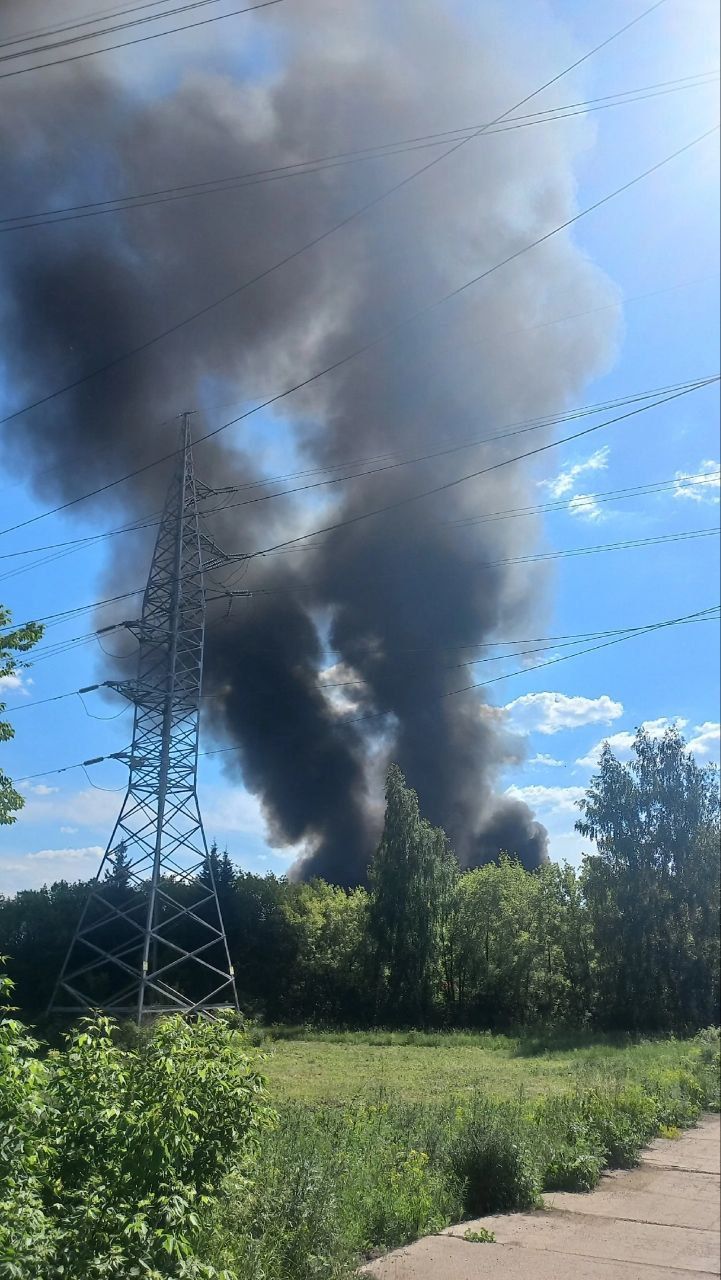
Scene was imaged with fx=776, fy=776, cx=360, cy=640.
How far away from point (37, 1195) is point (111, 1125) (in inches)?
17.2

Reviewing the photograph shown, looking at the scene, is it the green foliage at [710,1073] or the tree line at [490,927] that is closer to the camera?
the green foliage at [710,1073]

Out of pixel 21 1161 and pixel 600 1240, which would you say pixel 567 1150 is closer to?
Result: pixel 600 1240

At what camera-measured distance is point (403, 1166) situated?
767cm

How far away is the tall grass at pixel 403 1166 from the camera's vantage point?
17.5 ft

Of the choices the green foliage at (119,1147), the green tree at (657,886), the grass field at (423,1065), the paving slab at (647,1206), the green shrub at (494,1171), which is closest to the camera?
the green foliage at (119,1147)

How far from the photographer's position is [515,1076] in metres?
16.6

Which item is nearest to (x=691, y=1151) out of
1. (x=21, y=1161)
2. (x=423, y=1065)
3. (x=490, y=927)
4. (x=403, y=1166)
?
(x=403, y=1166)

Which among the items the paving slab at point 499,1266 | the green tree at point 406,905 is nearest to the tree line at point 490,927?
the green tree at point 406,905

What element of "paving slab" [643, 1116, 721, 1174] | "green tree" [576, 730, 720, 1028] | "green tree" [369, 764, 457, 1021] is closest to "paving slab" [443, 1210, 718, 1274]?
"paving slab" [643, 1116, 721, 1174]

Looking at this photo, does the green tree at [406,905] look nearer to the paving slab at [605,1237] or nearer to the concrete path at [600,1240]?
the concrete path at [600,1240]

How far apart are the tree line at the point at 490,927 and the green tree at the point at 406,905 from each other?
1.4 inches

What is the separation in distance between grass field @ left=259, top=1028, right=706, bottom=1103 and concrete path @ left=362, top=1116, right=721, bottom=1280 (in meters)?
3.81

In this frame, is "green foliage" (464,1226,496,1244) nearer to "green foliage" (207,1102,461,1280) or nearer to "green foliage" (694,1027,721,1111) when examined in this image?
"green foliage" (207,1102,461,1280)

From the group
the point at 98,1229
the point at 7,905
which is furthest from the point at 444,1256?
the point at 7,905
